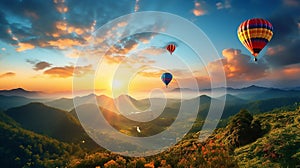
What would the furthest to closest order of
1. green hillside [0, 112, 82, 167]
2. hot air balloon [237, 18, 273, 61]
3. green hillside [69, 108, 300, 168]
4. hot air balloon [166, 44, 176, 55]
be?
green hillside [0, 112, 82, 167] → hot air balloon [166, 44, 176, 55] → hot air balloon [237, 18, 273, 61] → green hillside [69, 108, 300, 168]

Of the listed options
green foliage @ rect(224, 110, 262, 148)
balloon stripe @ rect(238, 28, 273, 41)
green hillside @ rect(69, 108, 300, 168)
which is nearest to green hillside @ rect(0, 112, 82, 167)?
balloon stripe @ rect(238, 28, 273, 41)

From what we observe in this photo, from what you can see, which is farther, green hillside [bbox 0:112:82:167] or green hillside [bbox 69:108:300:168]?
green hillside [bbox 0:112:82:167]

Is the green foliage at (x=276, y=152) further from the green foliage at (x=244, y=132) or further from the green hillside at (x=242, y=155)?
the green foliage at (x=244, y=132)

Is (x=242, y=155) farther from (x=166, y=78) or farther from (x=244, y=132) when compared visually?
(x=166, y=78)

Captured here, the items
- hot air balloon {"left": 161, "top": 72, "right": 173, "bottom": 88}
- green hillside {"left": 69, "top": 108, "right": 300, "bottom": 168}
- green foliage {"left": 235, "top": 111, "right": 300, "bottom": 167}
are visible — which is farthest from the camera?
hot air balloon {"left": 161, "top": 72, "right": 173, "bottom": 88}

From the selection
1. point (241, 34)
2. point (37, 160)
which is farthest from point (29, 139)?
point (241, 34)

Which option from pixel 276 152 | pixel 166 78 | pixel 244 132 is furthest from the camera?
pixel 166 78

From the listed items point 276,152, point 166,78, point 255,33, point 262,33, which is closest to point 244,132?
point 276,152

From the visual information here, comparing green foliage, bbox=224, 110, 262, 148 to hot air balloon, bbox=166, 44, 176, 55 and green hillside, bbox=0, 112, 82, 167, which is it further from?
green hillside, bbox=0, 112, 82, 167
